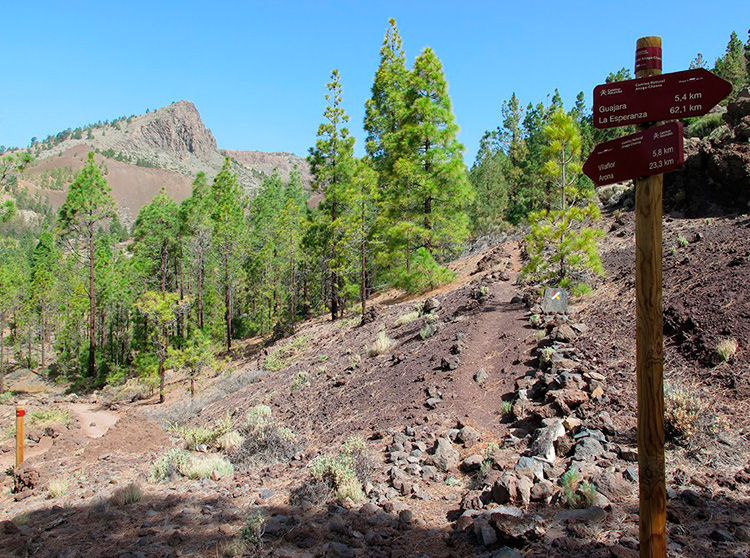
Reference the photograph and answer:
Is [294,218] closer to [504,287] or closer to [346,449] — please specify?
[504,287]

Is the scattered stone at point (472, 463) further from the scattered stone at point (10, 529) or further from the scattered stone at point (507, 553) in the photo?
the scattered stone at point (10, 529)

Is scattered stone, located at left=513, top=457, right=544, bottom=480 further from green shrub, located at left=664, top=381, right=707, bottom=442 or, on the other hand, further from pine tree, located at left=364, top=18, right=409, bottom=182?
pine tree, located at left=364, top=18, right=409, bottom=182

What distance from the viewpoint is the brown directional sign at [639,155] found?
9.79 feet

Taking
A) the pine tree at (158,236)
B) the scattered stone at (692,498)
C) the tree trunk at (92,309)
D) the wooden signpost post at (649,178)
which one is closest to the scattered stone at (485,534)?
the wooden signpost post at (649,178)

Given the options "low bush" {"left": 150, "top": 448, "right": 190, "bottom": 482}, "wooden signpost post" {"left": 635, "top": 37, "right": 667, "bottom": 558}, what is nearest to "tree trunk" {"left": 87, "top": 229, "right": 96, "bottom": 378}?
"low bush" {"left": 150, "top": 448, "right": 190, "bottom": 482}

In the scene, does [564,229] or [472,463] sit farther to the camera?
[564,229]

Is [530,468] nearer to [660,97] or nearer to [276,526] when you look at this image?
[276,526]

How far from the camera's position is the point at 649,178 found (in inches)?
124

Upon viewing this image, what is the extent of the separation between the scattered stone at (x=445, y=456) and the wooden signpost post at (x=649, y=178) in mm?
3793

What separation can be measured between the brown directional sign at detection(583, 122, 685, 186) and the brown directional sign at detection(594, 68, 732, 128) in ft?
0.33

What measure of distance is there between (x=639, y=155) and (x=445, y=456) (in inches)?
200

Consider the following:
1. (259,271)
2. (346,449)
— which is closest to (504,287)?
(346,449)

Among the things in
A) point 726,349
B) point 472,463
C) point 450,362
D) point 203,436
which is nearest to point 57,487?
point 203,436

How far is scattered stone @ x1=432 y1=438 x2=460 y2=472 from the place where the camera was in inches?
267
